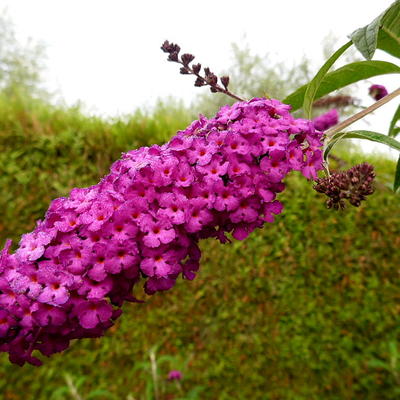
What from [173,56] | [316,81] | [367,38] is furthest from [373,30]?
[173,56]

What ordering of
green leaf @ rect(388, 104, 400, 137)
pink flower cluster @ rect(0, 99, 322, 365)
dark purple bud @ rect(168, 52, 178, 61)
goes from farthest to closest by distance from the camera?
green leaf @ rect(388, 104, 400, 137) → dark purple bud @ rect(168, 52, 178, 61) → pink flower cluster @ rect(0, 99, 322, 365)

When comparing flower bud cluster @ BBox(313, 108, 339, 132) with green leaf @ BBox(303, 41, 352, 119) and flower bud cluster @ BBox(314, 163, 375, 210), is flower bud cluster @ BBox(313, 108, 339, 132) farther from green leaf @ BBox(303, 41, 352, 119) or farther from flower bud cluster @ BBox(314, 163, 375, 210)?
flower bud cluster @ BBox(314, 163, 375, 210)

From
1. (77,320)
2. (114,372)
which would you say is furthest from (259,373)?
(77,320)

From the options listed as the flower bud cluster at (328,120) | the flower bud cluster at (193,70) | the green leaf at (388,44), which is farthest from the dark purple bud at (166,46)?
the flower bud cluster at (328,120)

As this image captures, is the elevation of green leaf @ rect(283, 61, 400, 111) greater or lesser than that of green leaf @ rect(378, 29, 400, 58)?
lesser

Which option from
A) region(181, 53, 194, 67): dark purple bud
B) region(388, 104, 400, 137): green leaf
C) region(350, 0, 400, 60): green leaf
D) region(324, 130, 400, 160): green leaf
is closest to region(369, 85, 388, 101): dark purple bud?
region(388, 104, 400, 137): green leaf

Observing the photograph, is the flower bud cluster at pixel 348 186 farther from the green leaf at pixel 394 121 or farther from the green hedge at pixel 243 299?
the green hedge at pixel 243 299
